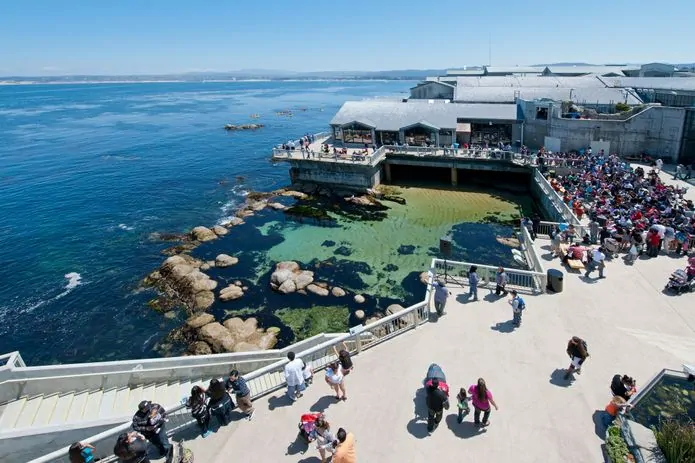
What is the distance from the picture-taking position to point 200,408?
31.4 feet

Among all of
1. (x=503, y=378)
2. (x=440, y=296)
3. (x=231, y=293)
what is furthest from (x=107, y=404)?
(x=503, y=378)

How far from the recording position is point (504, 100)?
48.8 metres

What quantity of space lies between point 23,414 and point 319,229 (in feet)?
71.0

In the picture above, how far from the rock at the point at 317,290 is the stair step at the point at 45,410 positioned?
1247 centimetres

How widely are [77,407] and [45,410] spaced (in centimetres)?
94

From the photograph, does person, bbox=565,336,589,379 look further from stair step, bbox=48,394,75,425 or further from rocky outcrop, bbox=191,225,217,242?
rocky outcrop, bbox=191,225,217,242

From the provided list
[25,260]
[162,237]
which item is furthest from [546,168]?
[25,260]

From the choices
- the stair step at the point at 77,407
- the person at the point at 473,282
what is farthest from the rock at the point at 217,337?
the person at the point at 473,282

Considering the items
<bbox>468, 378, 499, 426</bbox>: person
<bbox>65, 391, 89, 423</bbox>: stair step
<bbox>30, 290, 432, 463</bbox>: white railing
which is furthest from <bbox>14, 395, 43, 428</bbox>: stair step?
<bbox>468, 378, 499, 426</bbox>: person

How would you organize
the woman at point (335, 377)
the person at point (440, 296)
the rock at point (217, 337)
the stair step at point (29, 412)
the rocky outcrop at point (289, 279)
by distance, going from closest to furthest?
1. the woman at point (335, 377)
2. the stair step at point (29, 412)
3. the person at point (440, 296)
4. the rock at point (217, 337)
5. the rocky outcrop at point (289, 279)

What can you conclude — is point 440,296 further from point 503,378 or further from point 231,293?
point 231,293

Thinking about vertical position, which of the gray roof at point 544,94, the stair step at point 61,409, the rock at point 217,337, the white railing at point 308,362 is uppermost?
the gray roof at point 544,94

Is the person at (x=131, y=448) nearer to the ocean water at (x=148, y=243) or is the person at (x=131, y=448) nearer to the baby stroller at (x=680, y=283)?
the ocean water at (x=148, y=243)

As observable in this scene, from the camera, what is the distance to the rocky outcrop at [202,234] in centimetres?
3036
